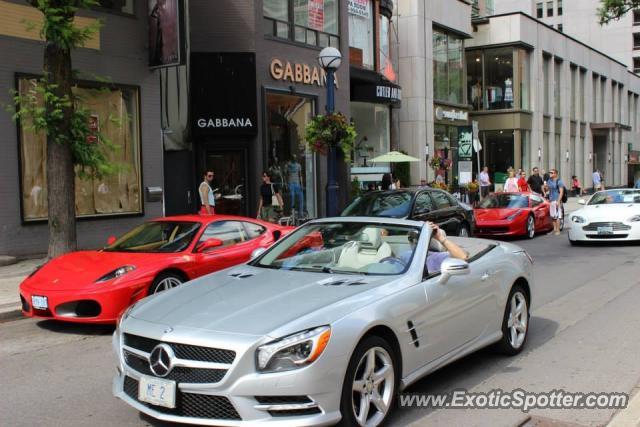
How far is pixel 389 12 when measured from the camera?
1053 inches

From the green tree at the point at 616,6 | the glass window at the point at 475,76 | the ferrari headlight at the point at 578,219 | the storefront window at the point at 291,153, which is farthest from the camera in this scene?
the glass window at the point at 475,76

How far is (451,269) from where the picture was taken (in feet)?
16.0

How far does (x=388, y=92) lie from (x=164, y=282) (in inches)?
706

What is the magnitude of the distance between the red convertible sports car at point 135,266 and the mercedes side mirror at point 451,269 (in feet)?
12.7

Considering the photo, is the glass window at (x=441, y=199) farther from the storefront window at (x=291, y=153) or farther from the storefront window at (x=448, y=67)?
the storefront window at (x=448, y=67)

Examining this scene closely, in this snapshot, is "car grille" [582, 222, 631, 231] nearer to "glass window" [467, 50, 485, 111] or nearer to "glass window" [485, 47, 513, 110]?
"glass window" [467, 50, 485, 111]

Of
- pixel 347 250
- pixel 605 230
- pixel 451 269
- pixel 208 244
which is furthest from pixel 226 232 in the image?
pixel 605 230

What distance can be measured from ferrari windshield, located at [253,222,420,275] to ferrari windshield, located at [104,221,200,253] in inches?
119

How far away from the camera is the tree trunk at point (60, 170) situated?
10.7m

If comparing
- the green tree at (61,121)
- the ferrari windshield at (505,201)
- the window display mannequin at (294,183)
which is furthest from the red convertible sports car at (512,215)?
the green tree at (61,121)

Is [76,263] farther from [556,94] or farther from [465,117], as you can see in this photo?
[556,94]

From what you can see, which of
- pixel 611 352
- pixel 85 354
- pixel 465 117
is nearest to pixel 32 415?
pixel 85 354

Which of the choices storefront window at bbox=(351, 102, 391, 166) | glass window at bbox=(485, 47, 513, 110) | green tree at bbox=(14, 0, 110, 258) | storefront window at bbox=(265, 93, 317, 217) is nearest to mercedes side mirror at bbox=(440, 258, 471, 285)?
green tree at bbox=(14, 0, 110, 258)

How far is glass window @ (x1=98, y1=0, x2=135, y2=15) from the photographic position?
48.1 feet
